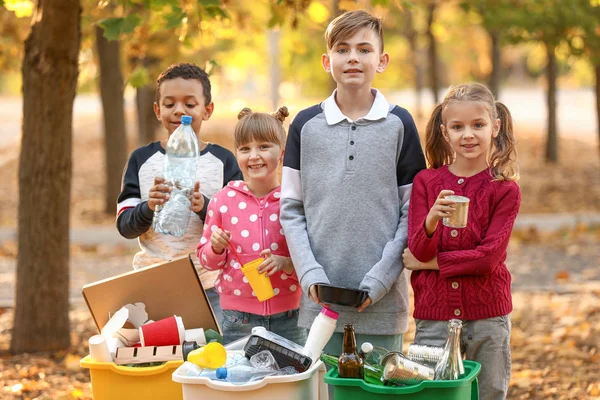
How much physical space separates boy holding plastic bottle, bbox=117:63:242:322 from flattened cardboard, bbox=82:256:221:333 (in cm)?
37

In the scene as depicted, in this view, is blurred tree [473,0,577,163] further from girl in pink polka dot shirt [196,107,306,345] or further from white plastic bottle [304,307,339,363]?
white plastic bottle [304,307,339,363]

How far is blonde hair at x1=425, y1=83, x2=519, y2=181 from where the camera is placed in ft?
11.7

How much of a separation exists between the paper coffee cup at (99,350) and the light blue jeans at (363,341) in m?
0.92

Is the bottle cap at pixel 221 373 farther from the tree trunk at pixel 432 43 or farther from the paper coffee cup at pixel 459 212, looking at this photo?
the tree trunk at pixel 432 43

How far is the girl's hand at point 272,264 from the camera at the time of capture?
3.67 metres

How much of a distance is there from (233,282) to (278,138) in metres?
0.67

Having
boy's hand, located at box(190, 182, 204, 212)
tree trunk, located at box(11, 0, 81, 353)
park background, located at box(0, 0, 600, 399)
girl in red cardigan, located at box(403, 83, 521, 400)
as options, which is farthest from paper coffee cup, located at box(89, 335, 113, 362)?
tree trunk, located at box(11, 0, 81, 353)

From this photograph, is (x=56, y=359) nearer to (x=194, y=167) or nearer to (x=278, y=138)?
(x=194, y=167)

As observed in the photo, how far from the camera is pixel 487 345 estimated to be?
3.58 m

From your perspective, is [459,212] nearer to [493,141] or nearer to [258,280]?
[493,141]

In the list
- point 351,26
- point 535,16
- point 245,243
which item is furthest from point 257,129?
point 535,16

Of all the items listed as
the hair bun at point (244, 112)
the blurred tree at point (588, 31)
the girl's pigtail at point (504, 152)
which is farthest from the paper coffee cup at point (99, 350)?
the blurred tree at point (588, 31)

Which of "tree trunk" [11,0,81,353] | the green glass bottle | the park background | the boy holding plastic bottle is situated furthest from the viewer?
"tree trunk" [11,0,81,353]

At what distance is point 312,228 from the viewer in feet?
12.3
